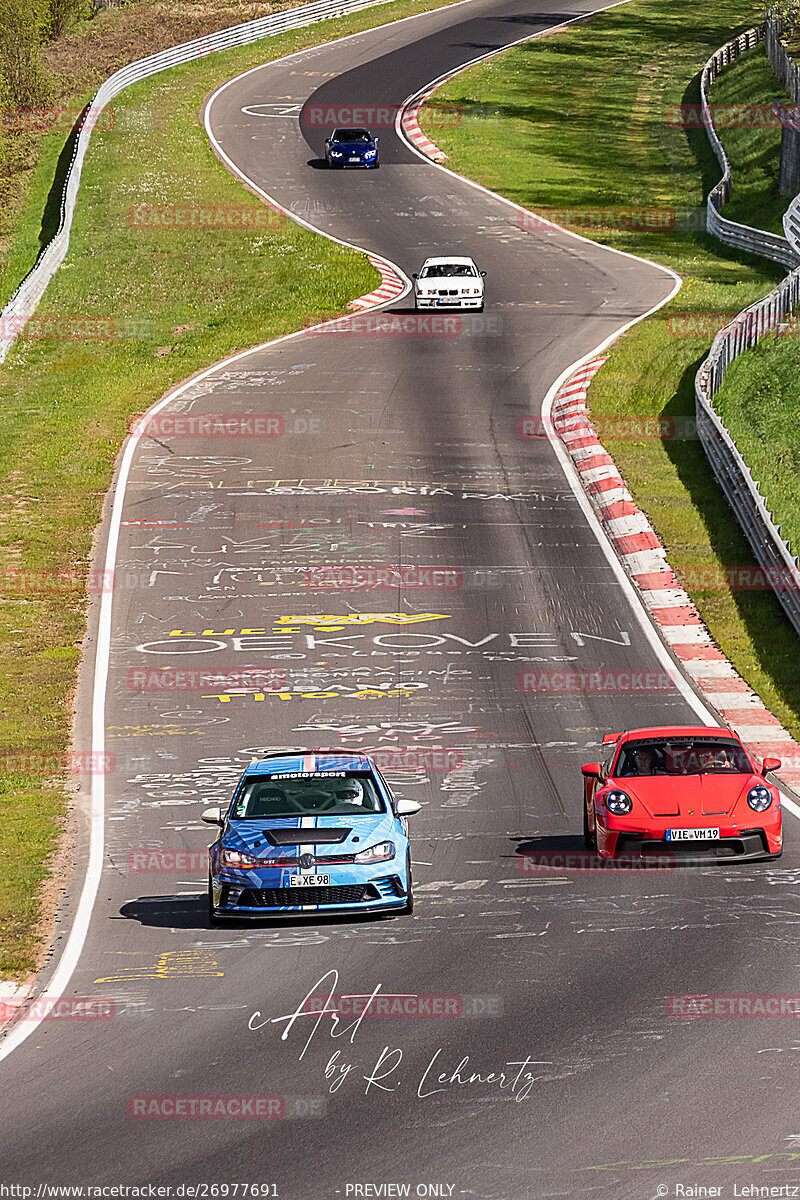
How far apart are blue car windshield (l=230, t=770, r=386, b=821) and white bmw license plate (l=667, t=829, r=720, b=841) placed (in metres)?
2.94

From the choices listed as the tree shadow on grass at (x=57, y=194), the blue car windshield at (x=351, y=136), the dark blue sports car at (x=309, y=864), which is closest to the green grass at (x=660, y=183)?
the blue car windshield at (x=351, y=136)

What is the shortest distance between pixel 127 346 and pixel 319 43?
50.2 meters

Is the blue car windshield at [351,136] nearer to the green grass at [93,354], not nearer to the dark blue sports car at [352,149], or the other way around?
the dark blue sports car at [352,149]

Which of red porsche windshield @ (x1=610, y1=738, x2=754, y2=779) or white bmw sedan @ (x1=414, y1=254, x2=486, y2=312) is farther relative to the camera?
white bmw sedan @ (x1=414, y1=254, x2=486, y2=312)

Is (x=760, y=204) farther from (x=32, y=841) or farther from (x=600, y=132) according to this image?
(x=32, y=841)

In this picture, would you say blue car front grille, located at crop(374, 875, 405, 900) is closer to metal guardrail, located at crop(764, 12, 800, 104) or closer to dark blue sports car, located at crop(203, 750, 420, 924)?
dark blue sports car, located at crop(203, 750, 420, 924)

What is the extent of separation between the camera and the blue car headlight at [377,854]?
1409 centimetres

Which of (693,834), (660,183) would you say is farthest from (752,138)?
(693,834)

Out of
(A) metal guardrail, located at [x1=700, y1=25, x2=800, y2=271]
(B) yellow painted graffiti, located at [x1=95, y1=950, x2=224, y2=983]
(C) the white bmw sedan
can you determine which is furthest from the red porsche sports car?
(A) metal guardrail, located at [x1=700, y1=25, x2=800, y2=271]

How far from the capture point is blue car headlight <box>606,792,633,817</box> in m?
16.0

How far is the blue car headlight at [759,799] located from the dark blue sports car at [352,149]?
177 ft

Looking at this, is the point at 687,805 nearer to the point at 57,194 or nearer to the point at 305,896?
the point at 305,896

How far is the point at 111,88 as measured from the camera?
256 feet

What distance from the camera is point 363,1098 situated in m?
10.1
